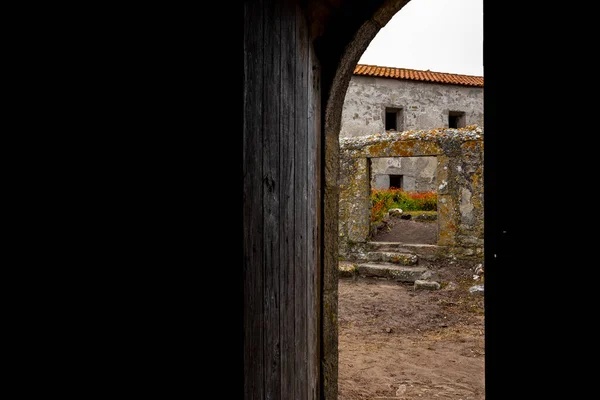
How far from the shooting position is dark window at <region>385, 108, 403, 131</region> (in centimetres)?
1875

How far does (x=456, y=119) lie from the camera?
1989cm

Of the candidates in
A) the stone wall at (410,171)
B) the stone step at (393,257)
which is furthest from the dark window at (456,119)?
the stone step at (393,257)

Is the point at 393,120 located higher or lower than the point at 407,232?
higher

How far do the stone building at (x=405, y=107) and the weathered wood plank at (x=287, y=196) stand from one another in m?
15.6

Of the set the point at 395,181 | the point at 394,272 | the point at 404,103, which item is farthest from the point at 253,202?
the point at 404,103

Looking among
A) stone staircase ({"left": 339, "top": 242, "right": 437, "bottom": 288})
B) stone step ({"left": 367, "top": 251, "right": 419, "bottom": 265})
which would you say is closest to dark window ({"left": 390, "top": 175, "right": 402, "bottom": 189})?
stone staircase ({"left": 339, "top": 242, "right": 437, "bottom": 288})

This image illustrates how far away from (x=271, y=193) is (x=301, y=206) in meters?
0.46

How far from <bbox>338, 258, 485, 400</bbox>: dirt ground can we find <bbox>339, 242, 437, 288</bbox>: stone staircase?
0.27 m

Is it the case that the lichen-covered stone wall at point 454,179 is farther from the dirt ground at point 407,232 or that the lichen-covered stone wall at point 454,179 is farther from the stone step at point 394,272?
the dirt ground at point 407,232

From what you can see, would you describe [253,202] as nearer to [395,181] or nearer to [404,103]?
[395,181]

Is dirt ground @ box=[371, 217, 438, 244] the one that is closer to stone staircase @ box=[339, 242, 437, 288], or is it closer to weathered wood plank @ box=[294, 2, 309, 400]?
stone staircase @ box=[339, 242, 437, 288]

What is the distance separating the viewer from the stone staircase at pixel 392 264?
26.8 ft
